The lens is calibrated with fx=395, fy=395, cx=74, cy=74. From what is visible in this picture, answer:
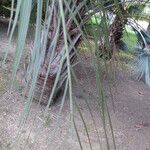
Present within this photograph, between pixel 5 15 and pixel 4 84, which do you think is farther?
pixel 5 15

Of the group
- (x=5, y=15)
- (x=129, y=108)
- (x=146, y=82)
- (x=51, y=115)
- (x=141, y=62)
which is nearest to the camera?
(x=51, y=115)

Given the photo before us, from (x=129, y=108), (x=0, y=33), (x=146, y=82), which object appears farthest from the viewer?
(x=0, y=33)

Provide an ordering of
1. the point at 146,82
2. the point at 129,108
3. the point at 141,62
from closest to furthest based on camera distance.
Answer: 1. the point at 129,108
2. the point at 141,62
3. the point at 146,82

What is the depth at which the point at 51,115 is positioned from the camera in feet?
15.0

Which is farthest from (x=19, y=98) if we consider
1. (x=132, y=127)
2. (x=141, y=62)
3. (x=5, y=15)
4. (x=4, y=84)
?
(x=5, y=15)

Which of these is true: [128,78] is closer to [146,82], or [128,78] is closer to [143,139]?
[146,82]

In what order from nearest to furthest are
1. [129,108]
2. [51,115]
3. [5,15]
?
[51,115]
[129,108]
[5,15]

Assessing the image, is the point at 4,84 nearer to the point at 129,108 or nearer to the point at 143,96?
the point at 129,108

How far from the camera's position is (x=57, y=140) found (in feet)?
13.6

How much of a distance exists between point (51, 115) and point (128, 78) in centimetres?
294

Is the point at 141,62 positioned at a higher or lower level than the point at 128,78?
higher

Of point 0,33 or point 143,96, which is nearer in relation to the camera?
point 143,96

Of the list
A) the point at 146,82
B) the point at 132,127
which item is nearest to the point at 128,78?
the point at 146,82

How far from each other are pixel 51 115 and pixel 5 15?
4.48 m
